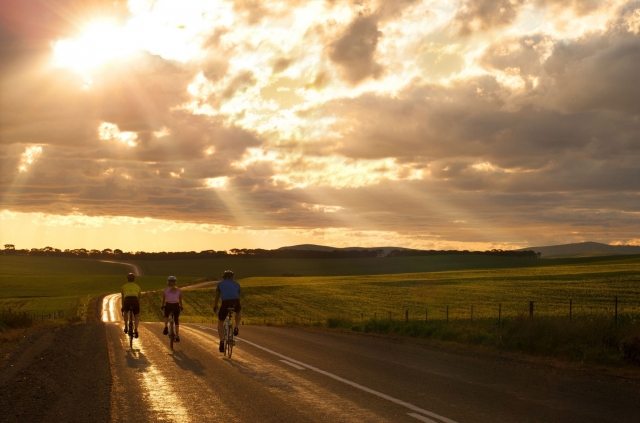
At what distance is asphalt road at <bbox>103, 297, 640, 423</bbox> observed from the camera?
Answer: 9.80 metres

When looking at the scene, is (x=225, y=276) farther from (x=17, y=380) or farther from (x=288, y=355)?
(x=17, y=380)

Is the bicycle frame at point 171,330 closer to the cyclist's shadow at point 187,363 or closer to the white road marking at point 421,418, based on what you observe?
the cyclist's shadow at point 187,363

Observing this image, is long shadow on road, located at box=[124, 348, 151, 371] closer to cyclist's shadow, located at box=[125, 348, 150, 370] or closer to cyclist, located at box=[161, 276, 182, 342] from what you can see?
cyclist's shadow, located at box=[125, 348, 150, 370]

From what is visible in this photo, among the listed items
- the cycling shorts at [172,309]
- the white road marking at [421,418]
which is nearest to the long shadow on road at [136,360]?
the cycling shorts at [172,309]

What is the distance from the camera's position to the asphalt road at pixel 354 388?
9805mm

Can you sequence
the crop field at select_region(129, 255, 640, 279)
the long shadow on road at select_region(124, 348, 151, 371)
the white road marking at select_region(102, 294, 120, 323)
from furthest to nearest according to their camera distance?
the crop field at select_region(129, 255, 640, 279)
the white road marking at select_region(102, 294, 120, 323)
the long shadow on road at select_region(124, 348, 151, 371)

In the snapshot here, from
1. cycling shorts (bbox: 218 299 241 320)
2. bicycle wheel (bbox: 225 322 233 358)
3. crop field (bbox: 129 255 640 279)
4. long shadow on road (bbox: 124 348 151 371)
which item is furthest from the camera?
crop field (bbox: 129 255 640 279)

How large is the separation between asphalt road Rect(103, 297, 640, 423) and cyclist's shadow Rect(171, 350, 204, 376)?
22 millimetres

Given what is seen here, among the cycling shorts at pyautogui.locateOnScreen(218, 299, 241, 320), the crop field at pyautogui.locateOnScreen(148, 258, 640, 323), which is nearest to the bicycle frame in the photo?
the cycling shorts at pyautogui.locateOnScreen(218, 299, 241, 320)

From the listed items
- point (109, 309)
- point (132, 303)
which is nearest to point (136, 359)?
point (132, 303)

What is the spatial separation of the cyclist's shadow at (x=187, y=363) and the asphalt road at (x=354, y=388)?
0.07ft

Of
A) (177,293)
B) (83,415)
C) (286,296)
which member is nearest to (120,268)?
(286,296)

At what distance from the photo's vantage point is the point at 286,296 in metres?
80.2

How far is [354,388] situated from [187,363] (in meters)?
5.27
